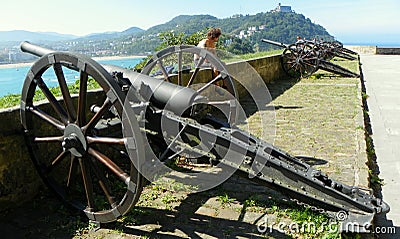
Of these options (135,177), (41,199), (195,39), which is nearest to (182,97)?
(135,177)

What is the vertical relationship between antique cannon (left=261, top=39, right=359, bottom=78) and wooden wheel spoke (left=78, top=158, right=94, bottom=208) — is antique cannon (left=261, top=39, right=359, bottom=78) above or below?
above

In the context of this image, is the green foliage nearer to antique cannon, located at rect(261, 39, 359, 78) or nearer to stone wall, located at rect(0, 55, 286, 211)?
antique cannon, located at rect(261, 39, 359, 78)

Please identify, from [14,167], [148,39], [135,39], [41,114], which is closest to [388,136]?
[41,114]

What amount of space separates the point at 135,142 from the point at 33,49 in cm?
196

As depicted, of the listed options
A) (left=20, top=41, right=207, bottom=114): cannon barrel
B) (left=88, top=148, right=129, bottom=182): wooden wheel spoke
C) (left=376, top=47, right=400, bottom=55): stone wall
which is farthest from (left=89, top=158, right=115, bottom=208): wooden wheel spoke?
(left=376, top=47, right=400, bottom=55): stone wall

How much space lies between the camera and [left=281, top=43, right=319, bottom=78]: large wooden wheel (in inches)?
564

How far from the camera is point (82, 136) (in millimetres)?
3135

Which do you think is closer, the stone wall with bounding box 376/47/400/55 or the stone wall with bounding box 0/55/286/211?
the stone wall with bounding box 0/55/286/211

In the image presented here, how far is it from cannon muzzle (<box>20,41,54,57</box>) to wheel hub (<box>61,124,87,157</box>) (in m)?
1.09

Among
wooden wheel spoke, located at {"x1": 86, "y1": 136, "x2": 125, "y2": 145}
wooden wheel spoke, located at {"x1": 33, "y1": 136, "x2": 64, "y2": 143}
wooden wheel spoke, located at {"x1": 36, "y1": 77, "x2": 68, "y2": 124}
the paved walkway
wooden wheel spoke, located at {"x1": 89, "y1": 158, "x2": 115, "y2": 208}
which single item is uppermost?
wooden wheel spoke, located at {"x1": 36, "y1": 77, "x2": 68, "y2": 124}

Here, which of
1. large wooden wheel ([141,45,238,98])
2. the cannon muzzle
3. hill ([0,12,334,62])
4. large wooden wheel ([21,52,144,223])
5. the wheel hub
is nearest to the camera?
large wooden wheel ([21,52,144,223])

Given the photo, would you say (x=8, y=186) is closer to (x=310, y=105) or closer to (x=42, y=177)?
(x=42, y=177)

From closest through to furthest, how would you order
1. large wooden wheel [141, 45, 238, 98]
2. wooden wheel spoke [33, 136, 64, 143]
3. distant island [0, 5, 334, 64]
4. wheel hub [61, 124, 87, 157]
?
1. wheel hub [61, 124, 87, 157]
2. wooden wheel spoke [33, 136, 64, 143]
3. large wooden wheel [141, 45, 238, 98]
4. distant island [0, 5, 334, 64]

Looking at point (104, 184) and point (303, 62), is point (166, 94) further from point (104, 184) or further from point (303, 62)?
point (303, 62)
